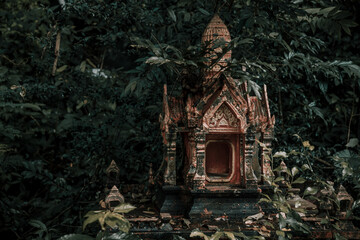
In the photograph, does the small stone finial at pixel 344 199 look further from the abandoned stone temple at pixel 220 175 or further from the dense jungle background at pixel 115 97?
the dense jungle background at pixel 115 97

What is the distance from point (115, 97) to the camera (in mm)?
5027

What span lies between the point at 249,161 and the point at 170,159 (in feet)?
1.98

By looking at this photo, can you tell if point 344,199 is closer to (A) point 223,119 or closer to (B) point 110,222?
(A) point 223,119

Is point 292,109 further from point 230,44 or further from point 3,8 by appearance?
point 3,8

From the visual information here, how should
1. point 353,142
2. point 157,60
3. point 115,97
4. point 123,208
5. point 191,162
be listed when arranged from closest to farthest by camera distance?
point 123,208
point 157,60
point 191,162
point 353,142
point 115,97

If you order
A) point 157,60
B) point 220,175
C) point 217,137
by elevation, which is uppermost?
point 157,60

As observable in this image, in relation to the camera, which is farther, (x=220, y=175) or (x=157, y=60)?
(x=220, y=175)

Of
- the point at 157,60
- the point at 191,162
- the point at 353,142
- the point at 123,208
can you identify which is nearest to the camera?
the point at 123,208

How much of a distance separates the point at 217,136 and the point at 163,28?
1.75 m

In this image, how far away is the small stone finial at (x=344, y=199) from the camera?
3182mm

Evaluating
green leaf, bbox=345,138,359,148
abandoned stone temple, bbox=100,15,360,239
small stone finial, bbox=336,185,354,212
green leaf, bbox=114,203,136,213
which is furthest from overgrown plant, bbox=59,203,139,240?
green leaf, bbox=345,138,359,148

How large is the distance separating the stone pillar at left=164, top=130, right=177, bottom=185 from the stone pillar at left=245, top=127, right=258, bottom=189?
553mm

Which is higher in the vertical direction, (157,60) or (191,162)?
(157,60)

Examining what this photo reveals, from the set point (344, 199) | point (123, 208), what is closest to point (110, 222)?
point (123, 208)
